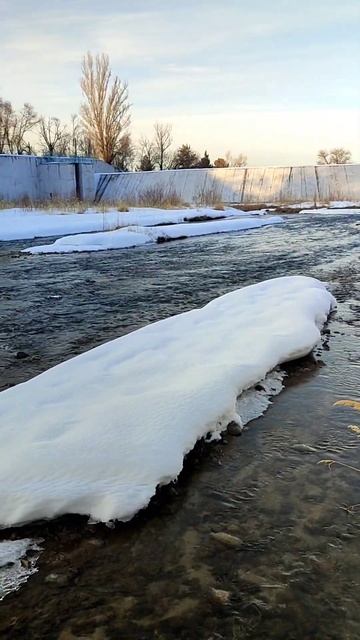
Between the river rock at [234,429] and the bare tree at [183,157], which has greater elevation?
the bare tree at [183,157]

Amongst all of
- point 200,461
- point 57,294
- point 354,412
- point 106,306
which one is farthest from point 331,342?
point 57,294

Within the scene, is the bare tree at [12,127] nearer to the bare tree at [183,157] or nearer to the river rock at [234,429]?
the bare tree at [183,157]

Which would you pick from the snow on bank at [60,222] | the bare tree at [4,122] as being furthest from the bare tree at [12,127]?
the snow on bank at [60,222]

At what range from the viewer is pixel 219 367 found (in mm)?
2807

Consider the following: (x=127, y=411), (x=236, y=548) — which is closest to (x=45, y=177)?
(x=127, y=411)

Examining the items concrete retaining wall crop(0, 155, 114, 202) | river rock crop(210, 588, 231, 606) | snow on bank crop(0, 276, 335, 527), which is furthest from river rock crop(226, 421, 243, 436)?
concrete retaining wall crop(0, 155, 114, 202)

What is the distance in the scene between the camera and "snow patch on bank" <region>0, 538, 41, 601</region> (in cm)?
149

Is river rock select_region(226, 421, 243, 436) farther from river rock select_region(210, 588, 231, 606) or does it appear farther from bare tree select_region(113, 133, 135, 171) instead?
bare tree select_region(113, 133, 135, 171)

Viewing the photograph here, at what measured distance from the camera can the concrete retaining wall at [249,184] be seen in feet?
113

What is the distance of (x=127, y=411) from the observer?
2285 millimetres

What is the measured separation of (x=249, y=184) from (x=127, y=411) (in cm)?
3592

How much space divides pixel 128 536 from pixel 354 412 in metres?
1.35

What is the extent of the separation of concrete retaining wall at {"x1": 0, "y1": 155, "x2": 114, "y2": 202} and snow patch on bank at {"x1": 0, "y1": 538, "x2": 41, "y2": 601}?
28.7 m

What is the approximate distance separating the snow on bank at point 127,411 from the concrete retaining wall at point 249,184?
31.6 m
